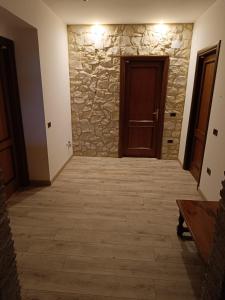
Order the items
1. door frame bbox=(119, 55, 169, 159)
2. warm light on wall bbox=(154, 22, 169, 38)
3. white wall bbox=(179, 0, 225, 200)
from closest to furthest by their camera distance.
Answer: white wall bbox=(179, 0, 225, 200) < warm light on wall bbox=(154, 22, 169, 38) < door frame bbox=(119, 55, 169, 159)

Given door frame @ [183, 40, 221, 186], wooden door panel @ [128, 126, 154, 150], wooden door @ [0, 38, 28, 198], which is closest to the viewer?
wooden door @ [0, 38, 28, 198]

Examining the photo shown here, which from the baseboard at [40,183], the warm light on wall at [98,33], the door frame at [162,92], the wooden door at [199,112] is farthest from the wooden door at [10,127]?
the wooden door at [199,112]

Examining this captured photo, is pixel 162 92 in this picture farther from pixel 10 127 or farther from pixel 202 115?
pixel 10 127

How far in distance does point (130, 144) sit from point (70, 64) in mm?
2110

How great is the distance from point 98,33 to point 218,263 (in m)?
4.20

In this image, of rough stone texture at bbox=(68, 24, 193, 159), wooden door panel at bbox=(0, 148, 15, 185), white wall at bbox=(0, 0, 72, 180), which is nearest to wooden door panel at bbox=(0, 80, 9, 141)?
wooden door panel at bbox=(0, 148, 15, 185)

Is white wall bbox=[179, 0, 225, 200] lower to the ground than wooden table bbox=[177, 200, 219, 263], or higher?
higher

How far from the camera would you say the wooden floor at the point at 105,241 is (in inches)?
66.7

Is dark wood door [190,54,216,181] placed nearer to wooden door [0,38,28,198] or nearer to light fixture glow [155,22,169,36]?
light fixture glow [155,22,169,36]

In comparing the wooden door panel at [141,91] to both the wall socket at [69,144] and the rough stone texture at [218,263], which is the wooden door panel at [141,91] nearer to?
the wall socket at [69,144]

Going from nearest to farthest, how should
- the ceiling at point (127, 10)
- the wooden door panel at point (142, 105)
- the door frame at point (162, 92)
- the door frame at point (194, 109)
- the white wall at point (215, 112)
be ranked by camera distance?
1. the white wall at point (215, 112)
2. the ceiling at point (127, 10)
3. the door frame at point (194, 109)
4. the door frame at point (162, 92)
5. the wooden door panel at point (142, 105)

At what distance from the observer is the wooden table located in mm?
1607

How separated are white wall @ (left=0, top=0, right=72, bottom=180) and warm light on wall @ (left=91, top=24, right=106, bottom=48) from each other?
1.82 ft

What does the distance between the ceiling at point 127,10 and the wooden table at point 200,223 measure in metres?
2.75
